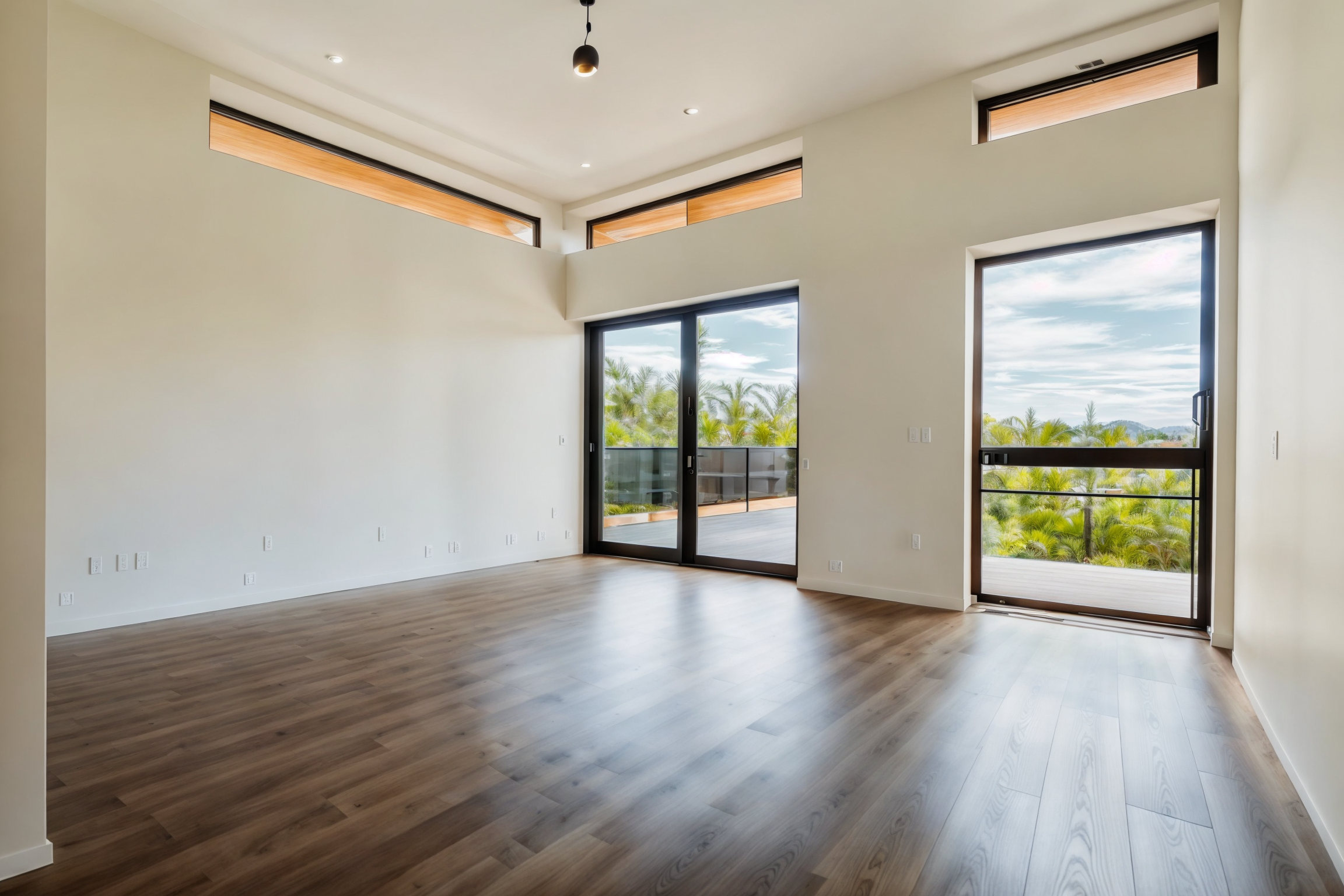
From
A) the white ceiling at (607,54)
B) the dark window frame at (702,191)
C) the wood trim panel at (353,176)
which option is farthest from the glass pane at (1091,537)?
the wood trim panel at (353,176)

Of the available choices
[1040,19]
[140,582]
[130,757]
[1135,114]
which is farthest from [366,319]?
[1135,114]

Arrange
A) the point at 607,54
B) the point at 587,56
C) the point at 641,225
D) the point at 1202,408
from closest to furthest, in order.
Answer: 1. the point at 587,56
2. the point at 1202,408
3. the point at 607,54
4. the point at 641,225

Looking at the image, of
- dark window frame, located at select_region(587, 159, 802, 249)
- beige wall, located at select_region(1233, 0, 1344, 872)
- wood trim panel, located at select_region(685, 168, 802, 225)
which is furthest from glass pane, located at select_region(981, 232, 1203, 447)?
dark window frame, located at select_region(587, 159, 802, 249)

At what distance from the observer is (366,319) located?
18.0 ft

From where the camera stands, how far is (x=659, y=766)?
2.34 m

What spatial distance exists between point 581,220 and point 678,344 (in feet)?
6.51

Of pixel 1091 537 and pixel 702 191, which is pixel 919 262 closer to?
pixel 1091 537

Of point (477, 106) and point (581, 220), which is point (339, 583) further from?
point (581, 220)

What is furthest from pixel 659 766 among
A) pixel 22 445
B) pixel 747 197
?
pixel 747 197

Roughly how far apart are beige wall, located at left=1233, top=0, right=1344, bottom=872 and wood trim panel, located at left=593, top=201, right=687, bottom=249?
435 centimetres

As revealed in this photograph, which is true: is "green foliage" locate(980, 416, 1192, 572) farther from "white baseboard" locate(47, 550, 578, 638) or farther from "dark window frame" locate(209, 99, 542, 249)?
"dark window frame" locate(209, 99, 542, 249)

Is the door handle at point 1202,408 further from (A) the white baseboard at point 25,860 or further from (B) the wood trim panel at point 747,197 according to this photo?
(A) the white baseboard at point 25,860

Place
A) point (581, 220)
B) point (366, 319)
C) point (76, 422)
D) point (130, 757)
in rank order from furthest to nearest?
point (581, 220)
point (366, 319)
point (76, 422)
point (130, 757)

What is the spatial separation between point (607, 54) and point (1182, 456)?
453cm
